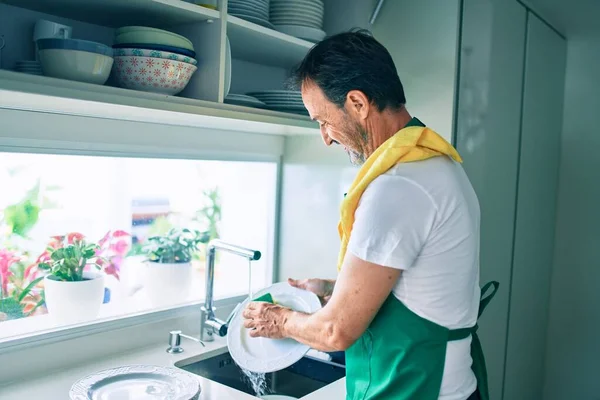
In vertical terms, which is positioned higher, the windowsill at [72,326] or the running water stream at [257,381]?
the windowsill at [72,326]

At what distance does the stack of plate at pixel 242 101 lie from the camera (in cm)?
152

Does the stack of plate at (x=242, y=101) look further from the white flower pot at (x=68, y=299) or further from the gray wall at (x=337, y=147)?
the white flower pot at (x=68, y=299)

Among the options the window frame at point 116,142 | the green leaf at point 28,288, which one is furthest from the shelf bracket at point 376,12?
the green leaf at point 28,288

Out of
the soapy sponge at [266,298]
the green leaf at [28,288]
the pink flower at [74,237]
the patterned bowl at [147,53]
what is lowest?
the green leaf at [28,288]

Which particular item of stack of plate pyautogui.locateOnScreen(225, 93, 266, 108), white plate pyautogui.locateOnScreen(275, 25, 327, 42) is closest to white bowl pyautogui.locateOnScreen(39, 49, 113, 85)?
stack of plate pyautogui.locateOnScreen(225, 93, 266, 108)

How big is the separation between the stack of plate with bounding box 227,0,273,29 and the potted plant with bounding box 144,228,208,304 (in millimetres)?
741

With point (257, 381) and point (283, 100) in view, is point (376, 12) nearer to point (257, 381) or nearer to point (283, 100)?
point (283, 100)

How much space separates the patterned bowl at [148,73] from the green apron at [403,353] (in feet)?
2.18

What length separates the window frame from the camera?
57.3 inches

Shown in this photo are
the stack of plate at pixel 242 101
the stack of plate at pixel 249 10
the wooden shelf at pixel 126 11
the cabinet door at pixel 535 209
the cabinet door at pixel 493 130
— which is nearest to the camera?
the wooden shelf at pixel 126 11

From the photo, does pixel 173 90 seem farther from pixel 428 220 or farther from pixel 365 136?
pixel 428 220

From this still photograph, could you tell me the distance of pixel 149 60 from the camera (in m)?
1.28

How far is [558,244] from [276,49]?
65.9 inches

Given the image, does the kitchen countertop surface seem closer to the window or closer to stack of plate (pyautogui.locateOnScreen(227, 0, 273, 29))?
the window
